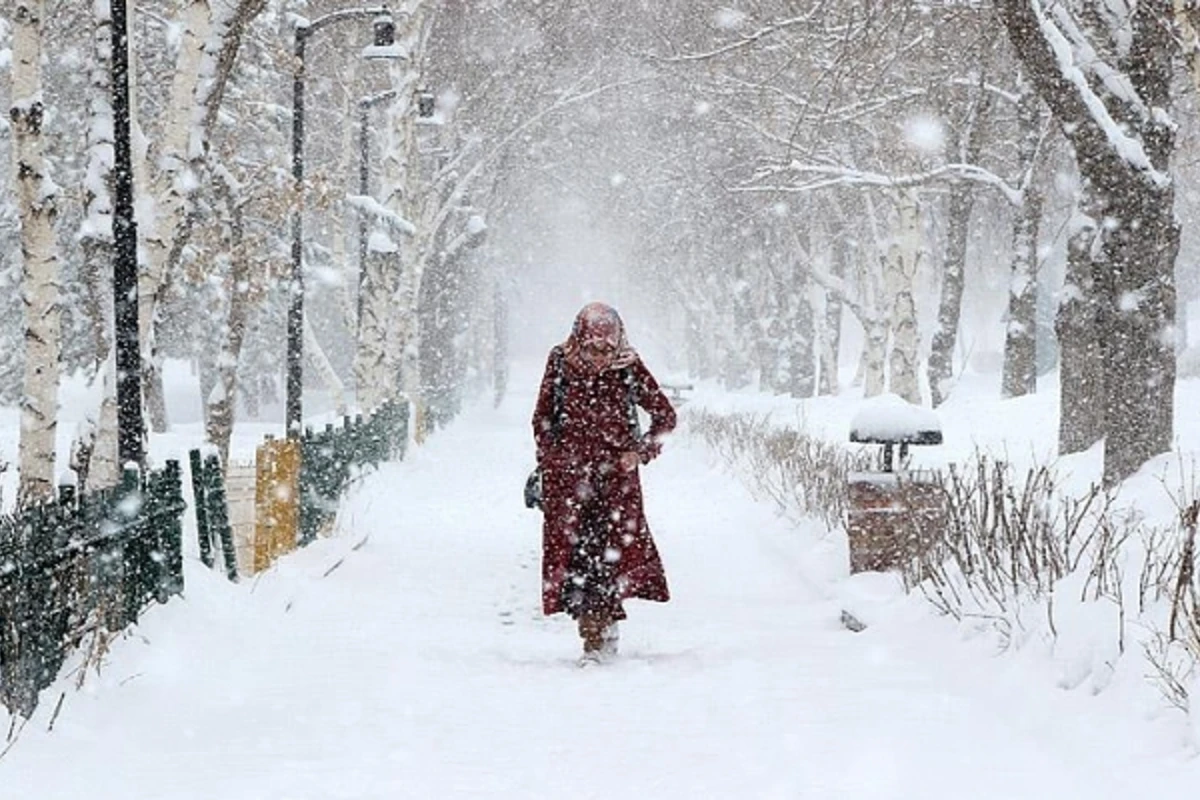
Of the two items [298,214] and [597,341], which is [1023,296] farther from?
[597,341]

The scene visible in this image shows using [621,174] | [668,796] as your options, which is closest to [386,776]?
[668,796]

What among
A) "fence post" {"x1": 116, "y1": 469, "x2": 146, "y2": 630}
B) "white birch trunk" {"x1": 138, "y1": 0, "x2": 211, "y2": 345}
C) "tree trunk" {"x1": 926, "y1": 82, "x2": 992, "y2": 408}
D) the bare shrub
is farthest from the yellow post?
"tree trunk" {"x1": 926, "y1": 82, "x2": 992, "y2": 408}

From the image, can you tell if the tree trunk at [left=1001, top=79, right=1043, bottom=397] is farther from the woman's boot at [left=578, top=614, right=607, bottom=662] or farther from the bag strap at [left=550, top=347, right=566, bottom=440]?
the woman's boot at [left=578, top=614, right=607, bottom=662]

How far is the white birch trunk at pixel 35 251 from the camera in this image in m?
9.53

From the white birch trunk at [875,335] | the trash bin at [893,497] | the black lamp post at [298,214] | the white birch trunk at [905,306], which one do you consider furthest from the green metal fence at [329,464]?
the white birch trunk at [875,335]

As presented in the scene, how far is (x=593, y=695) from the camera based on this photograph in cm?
593

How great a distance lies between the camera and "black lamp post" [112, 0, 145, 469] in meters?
7.64

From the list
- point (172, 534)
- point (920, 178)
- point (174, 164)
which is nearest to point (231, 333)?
point (174, 164)

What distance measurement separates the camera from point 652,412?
6.99m

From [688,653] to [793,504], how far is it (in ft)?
20.4

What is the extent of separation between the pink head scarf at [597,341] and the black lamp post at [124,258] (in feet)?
8.75

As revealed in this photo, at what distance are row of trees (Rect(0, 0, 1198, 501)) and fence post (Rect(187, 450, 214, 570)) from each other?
4.46 feet

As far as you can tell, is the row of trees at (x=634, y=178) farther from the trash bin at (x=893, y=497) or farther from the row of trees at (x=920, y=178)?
the trash bin at (x=893, y=497)

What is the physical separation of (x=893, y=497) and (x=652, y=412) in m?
2.09
